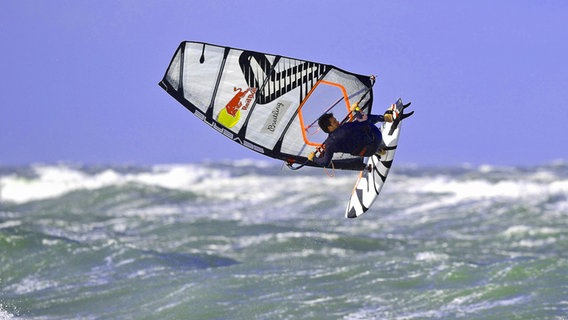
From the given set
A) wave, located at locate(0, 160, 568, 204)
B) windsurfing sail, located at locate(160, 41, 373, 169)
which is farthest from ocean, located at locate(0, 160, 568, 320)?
windsurfing sail, located at locate(160, 41, 373, 169)

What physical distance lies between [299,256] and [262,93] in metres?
7.80

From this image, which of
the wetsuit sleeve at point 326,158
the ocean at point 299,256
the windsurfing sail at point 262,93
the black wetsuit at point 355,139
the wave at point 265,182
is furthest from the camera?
the wave at point 265,182

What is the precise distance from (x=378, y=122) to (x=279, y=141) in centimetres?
110

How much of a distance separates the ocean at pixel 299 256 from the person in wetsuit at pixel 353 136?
5.83 feet

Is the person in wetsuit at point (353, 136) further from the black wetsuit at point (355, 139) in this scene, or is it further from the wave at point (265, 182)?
the wave at point (265, 182)

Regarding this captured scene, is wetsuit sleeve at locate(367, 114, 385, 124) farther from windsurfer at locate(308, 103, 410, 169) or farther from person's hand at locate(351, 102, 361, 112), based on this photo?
person's hand at locate(351, 102, 361, 112)

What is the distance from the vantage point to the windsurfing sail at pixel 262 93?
10453 millimetres

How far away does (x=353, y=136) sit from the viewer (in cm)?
1013

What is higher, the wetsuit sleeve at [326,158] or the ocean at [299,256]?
the wetsuit sleeve at [326,158]

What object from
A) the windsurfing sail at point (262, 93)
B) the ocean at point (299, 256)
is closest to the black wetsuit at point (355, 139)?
the windsurfing sail at point (262, 93)

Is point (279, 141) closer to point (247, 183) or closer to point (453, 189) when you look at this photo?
point (453, 189)

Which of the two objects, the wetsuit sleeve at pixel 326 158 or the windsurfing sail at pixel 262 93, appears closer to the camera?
the wetsuit sleeve at pixel 326 158

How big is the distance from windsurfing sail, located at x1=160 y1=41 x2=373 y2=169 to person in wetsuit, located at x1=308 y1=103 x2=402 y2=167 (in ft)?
0.61

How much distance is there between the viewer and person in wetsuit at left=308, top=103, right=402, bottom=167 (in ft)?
33.3
